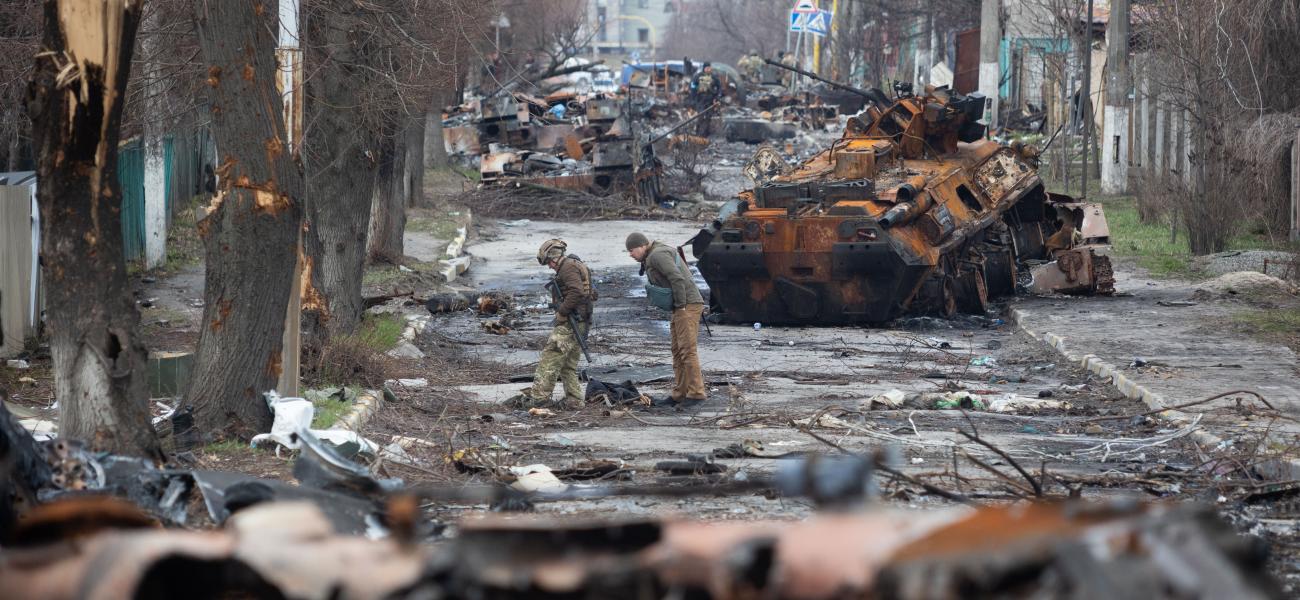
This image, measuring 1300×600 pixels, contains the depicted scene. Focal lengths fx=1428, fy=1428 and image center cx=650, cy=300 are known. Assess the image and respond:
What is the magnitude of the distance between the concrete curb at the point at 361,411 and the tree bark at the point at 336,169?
88cm

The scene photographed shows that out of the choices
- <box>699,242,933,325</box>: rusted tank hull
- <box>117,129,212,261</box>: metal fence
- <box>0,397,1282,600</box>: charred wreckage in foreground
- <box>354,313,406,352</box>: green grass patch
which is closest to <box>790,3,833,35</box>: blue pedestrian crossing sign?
<box>117,129,212,261</box>: metal fence

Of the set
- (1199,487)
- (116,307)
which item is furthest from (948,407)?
(116,307)

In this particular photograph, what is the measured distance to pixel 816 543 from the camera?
296 cm

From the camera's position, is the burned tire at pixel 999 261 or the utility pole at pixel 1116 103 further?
the utility pole at pixel 1116 103

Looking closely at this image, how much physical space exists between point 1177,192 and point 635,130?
1733 cm

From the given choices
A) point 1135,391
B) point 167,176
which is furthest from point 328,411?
point 167,176

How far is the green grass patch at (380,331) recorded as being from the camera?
1395 cm

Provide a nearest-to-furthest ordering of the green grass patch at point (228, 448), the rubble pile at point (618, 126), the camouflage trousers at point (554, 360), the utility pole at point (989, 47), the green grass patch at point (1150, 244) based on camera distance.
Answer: the green grass patch at point (228, 448), the camouflage trousers at point (554, 360), the green grass patch at point (1150, 244), the utility pole at point (989, 47), the rubble pile at point (618, 126)

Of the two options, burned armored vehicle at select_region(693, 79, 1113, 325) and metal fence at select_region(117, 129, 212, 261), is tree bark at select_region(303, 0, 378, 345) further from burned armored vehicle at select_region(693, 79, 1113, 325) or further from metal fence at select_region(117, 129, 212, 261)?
burned armored vehicle at select_region(693, 79, 1113, 325)

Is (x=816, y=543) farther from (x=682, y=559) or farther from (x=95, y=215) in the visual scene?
(x=95, y=215)

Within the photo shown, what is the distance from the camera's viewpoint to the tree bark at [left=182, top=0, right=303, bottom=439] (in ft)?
29.5

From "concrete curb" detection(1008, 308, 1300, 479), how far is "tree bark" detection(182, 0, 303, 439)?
20.8 feet

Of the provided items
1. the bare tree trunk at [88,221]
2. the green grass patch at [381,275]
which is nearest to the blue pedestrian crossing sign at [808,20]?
the green grass patch at [381,275]

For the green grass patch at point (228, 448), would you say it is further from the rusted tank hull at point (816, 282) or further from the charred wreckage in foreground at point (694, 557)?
the rusted tank hull at point (816, 282)
